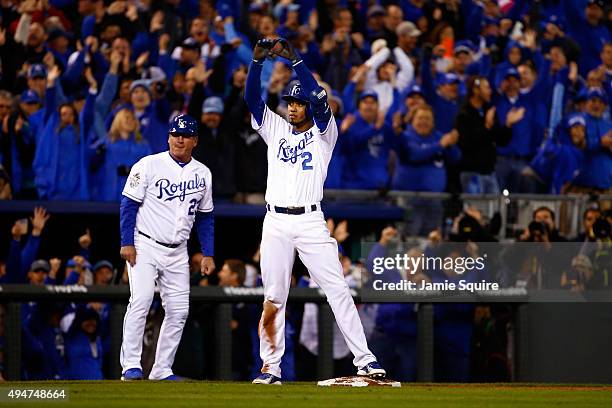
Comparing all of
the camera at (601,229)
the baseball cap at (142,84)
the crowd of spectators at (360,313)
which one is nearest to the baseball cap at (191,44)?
the baseball cap at (142,84)

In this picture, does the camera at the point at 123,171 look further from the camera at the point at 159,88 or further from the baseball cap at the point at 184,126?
the baseball cap at the point at 184,126

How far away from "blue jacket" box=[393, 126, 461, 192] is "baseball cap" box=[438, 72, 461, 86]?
64.0 inches

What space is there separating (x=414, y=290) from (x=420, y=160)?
1885mm

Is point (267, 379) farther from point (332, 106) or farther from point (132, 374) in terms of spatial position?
point (332, 106)

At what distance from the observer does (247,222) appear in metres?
13.1

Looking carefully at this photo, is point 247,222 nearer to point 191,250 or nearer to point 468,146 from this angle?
point 191,250

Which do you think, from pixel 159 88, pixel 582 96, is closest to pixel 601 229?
pixel 582 96

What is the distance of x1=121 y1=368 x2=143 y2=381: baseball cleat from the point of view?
906cm

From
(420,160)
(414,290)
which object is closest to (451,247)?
(414,290)

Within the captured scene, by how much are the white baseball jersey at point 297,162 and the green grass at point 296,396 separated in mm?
1259

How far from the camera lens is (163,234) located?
9266mm

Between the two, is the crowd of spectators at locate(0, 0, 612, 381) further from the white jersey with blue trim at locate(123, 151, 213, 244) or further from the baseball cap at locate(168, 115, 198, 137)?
the baseball cap at locate(168, 115, 198, 137)

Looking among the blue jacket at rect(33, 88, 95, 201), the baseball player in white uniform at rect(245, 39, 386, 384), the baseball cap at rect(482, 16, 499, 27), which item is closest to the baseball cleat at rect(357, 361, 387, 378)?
the baseball player in white uniform at rect(245, 39, 386, 384)

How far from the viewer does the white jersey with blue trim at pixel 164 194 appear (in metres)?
9.25
